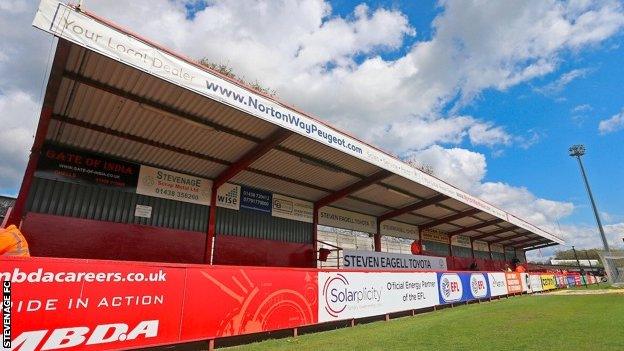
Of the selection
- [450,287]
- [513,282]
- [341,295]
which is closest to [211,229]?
[341,295]

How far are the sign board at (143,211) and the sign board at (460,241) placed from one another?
25.2 metres

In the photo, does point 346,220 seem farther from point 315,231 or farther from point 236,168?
point 236,168

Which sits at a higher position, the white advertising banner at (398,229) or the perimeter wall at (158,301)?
the white advertising banner at (398,229)

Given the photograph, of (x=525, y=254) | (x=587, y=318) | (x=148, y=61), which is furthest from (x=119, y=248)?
(x=525, y=254)

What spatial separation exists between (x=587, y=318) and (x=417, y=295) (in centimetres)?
527

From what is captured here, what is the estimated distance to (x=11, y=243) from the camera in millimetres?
6570

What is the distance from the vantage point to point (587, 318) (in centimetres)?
963

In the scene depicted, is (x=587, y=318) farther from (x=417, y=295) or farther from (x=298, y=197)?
(x=298, y=197)

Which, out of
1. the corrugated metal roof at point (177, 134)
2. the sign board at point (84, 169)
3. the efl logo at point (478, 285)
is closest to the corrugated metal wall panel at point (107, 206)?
the sign board at point (84, 169)

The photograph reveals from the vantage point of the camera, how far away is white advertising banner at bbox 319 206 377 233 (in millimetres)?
19281

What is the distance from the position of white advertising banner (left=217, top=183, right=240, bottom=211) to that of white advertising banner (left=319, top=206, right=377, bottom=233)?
17.2 ft

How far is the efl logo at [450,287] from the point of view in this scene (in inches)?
594

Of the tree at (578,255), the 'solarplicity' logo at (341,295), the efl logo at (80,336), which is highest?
the tree at (578,255)

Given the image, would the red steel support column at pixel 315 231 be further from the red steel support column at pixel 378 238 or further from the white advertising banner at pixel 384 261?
the red steel support column at pixel 378 238
